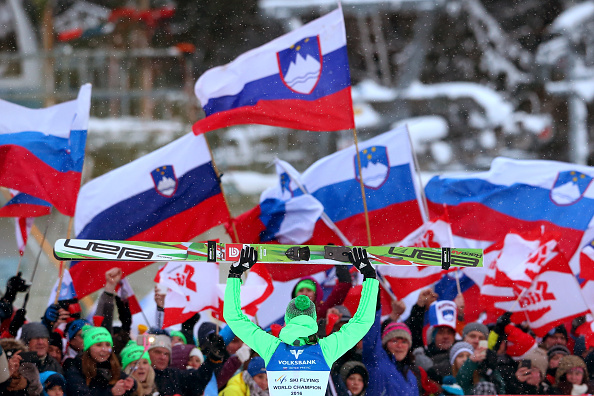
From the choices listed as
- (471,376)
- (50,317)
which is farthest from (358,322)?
(50,317)

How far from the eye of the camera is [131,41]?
2047cm

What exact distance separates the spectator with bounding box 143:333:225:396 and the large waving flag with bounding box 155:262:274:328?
19.5 inches

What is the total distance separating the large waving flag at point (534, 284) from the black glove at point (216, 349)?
2.33 m

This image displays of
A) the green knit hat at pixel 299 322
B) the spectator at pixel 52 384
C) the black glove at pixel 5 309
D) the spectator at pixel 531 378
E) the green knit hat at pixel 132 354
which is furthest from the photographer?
the black glove at pixel 5 309

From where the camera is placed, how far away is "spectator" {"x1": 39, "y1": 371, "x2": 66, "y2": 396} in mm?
5598

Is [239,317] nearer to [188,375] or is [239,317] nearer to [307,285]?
[188,375]

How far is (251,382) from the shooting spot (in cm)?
590

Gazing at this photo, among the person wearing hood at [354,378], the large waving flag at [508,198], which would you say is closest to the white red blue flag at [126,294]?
the person wearing hood at [354,378]

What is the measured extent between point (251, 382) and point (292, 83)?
2523 millimetres

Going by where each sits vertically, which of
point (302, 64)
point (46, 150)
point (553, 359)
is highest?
point (302, 64)

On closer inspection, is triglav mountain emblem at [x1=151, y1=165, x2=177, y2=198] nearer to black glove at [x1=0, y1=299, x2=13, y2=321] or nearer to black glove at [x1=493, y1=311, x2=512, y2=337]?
black glove at [x1=0, y1=299, x2=13, y2=321]

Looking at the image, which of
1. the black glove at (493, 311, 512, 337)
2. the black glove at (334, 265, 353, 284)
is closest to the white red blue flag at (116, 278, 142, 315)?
the black glove at (334, 265, 353, 284)

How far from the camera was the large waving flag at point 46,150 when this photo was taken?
7.00 meters

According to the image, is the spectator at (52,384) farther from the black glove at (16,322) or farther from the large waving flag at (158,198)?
the large waving flag at (158,198)
